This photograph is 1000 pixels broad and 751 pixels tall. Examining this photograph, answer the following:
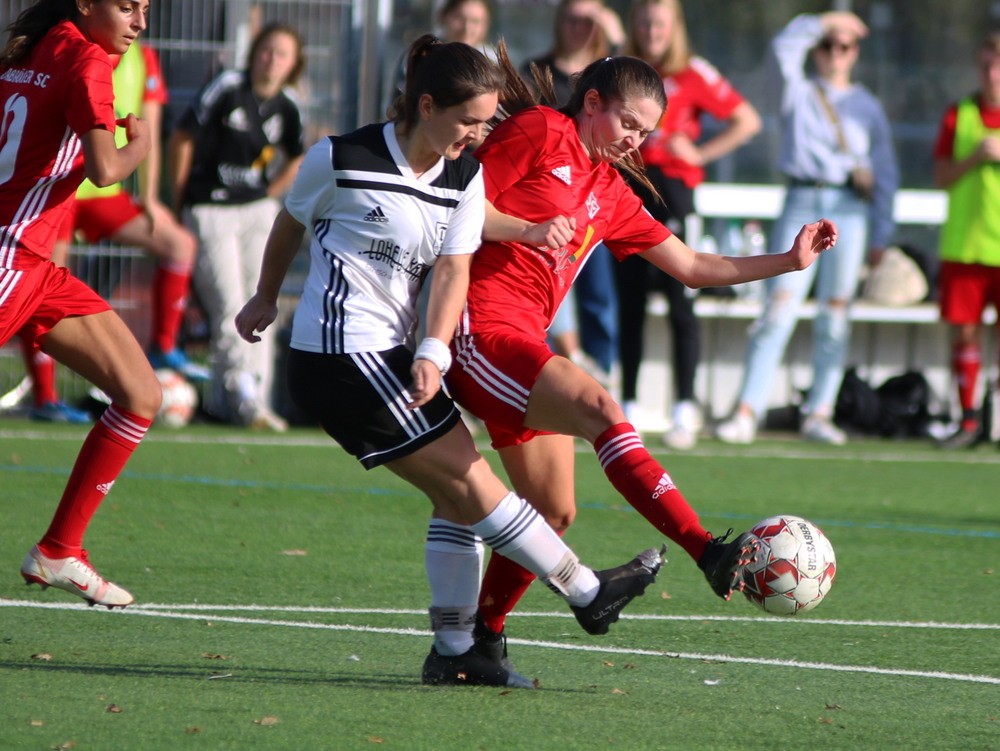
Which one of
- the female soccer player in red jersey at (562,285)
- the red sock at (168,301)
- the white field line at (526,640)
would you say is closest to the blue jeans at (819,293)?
the red sock at (168,301)

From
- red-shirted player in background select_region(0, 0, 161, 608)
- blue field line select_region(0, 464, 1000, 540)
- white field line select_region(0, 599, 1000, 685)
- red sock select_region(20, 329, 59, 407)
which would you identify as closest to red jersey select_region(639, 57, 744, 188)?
blue field line select_region(0, 464, 1000, 540)

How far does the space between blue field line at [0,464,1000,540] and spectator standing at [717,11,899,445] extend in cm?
329

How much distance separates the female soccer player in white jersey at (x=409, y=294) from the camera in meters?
4.39

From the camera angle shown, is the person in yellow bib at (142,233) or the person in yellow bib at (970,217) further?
the person in yellow bib at (970,217)

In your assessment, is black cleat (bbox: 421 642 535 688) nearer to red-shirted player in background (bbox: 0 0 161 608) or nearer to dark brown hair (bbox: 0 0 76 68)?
red-shirted player in background (bbox: 0 0 161 608)

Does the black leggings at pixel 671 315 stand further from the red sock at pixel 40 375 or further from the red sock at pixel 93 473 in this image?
the red sock at pixel 93 473

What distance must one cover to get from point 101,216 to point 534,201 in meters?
6.21

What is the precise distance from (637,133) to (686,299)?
602cm

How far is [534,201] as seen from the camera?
4.93 m

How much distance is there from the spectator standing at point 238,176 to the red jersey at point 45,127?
554cm

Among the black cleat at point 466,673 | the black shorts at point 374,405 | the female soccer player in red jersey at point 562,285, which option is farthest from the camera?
the black cleat at point 466,673

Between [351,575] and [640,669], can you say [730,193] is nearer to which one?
[351,575]

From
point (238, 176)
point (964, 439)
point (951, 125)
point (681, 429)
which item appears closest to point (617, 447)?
point (681, 429)

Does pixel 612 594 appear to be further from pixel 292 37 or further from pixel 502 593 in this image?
pixel 292 37
